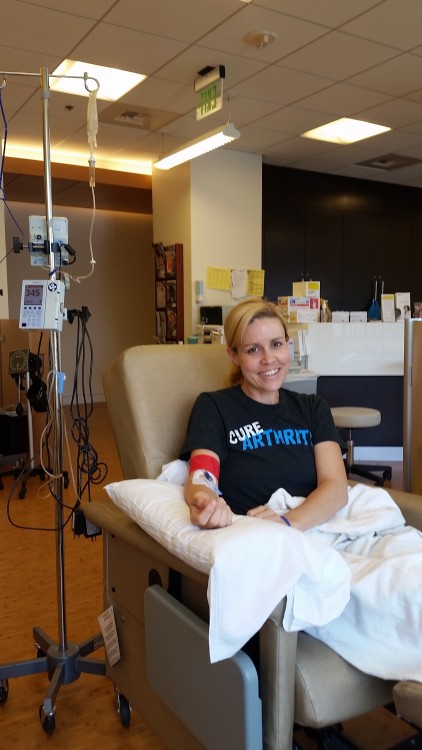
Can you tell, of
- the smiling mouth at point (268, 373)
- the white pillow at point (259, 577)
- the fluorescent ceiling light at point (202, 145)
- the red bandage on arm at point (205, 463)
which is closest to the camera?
the white pillow at point (259, 577)

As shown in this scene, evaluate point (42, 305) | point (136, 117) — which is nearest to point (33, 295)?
point (42, 305)

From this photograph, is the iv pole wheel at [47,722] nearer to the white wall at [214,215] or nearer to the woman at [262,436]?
the woman at [262,436]

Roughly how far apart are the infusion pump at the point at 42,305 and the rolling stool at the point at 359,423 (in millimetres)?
2253

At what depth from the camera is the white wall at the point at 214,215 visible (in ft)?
17.3

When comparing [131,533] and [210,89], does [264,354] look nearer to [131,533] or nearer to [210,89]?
[131,533]

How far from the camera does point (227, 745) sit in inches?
41.8

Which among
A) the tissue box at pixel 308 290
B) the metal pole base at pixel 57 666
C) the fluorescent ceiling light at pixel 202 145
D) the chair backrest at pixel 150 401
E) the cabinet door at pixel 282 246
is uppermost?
the fluorescent ceiling light at pixel 202 145

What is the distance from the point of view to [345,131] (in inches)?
190

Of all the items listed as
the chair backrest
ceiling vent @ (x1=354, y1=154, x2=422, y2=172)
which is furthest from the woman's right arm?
ceiling vent @ (x1=354, y1=154, x2=422, y2=172)

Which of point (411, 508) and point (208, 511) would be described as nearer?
point (208, 511)

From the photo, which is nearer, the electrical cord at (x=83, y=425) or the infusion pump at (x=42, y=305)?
the infusion pump at (x=42, y=305)

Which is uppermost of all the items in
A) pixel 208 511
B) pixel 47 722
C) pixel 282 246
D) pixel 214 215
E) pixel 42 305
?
pixel 214 215

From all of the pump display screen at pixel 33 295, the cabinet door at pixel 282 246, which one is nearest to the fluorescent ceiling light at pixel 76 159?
the cabinet door at pixel 282 246

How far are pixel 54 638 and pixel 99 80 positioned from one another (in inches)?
125
